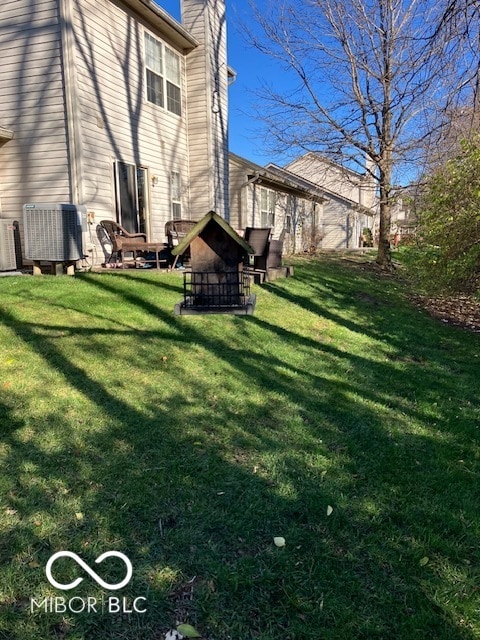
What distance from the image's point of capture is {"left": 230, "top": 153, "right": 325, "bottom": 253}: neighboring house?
16.1 meters

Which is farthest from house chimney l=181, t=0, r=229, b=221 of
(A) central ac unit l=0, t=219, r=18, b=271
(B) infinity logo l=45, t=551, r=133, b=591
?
(B) infinity logo l=45, t=551, r=133, b=591

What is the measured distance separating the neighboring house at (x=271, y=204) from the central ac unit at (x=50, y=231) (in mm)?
5865

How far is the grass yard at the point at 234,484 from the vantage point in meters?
1.95

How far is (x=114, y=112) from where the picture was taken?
33.3ft

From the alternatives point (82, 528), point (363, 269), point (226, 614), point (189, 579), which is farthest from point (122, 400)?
point (363, 269)

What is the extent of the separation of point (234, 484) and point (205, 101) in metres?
12.9

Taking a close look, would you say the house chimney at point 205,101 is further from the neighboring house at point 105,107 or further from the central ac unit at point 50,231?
the central ac unit at point 50,231

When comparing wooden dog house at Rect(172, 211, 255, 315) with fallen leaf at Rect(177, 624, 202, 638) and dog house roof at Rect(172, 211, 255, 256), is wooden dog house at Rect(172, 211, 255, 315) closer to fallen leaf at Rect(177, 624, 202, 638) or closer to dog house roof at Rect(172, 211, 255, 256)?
dog house roof at Rect(172, 211, 255, 256)

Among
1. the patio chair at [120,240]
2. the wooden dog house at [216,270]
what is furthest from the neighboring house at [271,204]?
the wooden dog house at [216,270]

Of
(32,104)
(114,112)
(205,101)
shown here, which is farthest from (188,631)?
(205,101)

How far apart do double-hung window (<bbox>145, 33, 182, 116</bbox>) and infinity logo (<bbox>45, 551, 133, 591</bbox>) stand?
11640 millimetres

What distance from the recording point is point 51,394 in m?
3.71

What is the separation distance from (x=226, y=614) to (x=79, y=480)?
1.22m

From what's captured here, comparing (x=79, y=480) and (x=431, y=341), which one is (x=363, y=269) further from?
(x=79, y=480)
